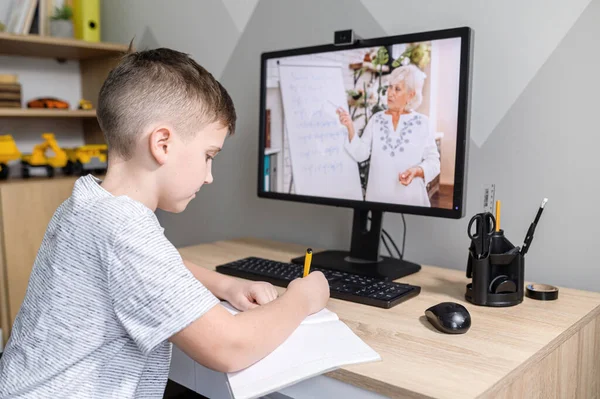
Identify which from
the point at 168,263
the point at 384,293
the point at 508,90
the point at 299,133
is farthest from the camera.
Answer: the point at 299,133

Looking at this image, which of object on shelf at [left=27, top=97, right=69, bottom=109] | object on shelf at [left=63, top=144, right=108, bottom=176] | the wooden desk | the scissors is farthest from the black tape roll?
object on shelf at [left=27, top=97, right=69, bottom=109]

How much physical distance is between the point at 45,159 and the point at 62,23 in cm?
54

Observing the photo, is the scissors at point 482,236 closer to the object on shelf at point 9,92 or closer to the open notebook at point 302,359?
the open notebook at point 302,359

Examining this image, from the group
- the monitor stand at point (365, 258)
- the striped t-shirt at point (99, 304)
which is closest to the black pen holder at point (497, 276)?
the monitor stand at point (365, 258)

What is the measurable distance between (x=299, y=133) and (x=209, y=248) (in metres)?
0.43

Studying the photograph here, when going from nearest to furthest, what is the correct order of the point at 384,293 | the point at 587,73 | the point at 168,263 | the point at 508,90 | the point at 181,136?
1. the point at 168,263
2. the point at 181,136
3. the point at 384,293
4. the point at 587,73
5. the point at 508,90

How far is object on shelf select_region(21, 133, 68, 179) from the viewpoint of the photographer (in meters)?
2.20

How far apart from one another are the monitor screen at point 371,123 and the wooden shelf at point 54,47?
1067 mm

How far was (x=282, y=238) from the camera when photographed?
1824mm

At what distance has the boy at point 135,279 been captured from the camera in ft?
2.50

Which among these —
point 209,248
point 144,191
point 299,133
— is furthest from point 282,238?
point 144,191

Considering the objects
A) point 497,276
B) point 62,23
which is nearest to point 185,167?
point 497,276

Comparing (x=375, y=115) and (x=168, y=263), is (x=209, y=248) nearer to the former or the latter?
(x=375, y=115)

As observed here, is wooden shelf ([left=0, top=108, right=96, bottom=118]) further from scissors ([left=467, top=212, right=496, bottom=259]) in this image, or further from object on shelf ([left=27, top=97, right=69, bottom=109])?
scissors ([left=467, top=212, right=496, bottom=259])
